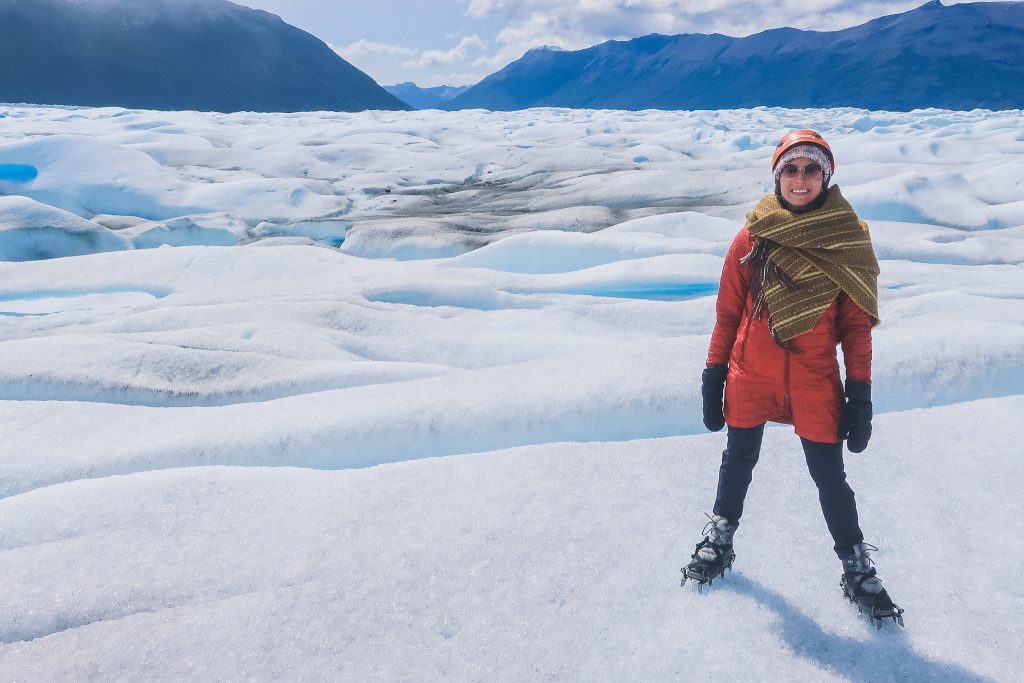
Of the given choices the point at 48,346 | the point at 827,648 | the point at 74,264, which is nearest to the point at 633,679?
the point at 827,648

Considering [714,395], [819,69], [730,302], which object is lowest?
[714,395]

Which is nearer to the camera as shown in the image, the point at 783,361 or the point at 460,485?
the point at 783,361

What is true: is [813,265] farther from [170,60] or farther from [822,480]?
[170,60]

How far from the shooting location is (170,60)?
67000mm

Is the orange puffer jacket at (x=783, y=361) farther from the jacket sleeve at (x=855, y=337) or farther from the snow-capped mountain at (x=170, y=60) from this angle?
the snow-capped mountain at (x=170, y=60)

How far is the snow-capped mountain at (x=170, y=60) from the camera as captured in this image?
185ft

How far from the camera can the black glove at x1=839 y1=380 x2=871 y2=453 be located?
1.37 meters

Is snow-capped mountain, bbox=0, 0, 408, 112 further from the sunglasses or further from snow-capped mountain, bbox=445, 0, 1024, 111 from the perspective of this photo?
snow-capped mountain, bbox=445, 0, 1024, 111

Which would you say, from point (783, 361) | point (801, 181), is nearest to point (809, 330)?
point (783, 361)

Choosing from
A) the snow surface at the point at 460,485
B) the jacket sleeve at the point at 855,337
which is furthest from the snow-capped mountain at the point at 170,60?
the jacket sleeve at the point at 855,337

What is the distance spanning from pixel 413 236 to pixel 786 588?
672 centimetres

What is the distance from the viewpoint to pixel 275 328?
3.71 meters

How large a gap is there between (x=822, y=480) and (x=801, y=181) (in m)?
0.74

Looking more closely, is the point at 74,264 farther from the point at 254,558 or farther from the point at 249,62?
the point at 249,62
